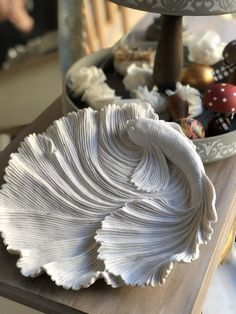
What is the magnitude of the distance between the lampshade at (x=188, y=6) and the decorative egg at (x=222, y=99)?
0.38ft

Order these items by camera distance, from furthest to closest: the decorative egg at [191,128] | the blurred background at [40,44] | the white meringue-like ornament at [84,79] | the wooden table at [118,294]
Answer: the blurred background at [40,44], the white meringue-like ornament at [84,79], the decorative egg at [191,128], the wooden table at [118,294]

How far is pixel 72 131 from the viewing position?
0.60m

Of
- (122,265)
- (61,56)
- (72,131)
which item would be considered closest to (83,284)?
(122,265)

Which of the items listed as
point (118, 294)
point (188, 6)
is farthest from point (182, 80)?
point (118, 294)

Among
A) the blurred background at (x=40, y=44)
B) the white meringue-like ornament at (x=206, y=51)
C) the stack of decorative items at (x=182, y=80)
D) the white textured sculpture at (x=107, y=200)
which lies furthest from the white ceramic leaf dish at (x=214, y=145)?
the blurred background at (x=40, y=44)

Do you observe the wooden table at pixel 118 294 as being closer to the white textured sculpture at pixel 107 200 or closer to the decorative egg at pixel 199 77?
the white textured sculpture at pixel 107 200

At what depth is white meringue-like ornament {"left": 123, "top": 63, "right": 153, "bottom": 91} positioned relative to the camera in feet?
2.64

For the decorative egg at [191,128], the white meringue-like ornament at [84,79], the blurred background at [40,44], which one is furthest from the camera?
the blurred background at [40,44]

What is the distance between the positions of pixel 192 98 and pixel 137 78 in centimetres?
11

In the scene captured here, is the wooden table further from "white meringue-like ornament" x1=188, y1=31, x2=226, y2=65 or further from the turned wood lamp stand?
"white meringue-like ornament" x1=188, y1=31, x2=226, y2=65

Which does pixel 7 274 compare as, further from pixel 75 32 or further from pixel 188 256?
Answer: pixel 75 32

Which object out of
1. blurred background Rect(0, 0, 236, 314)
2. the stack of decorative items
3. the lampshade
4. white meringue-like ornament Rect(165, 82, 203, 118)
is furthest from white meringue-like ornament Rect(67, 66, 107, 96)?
blurred background Rect(0, 0, 236, 314)

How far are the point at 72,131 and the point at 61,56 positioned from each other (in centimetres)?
70

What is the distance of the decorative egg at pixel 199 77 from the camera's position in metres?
0.80
